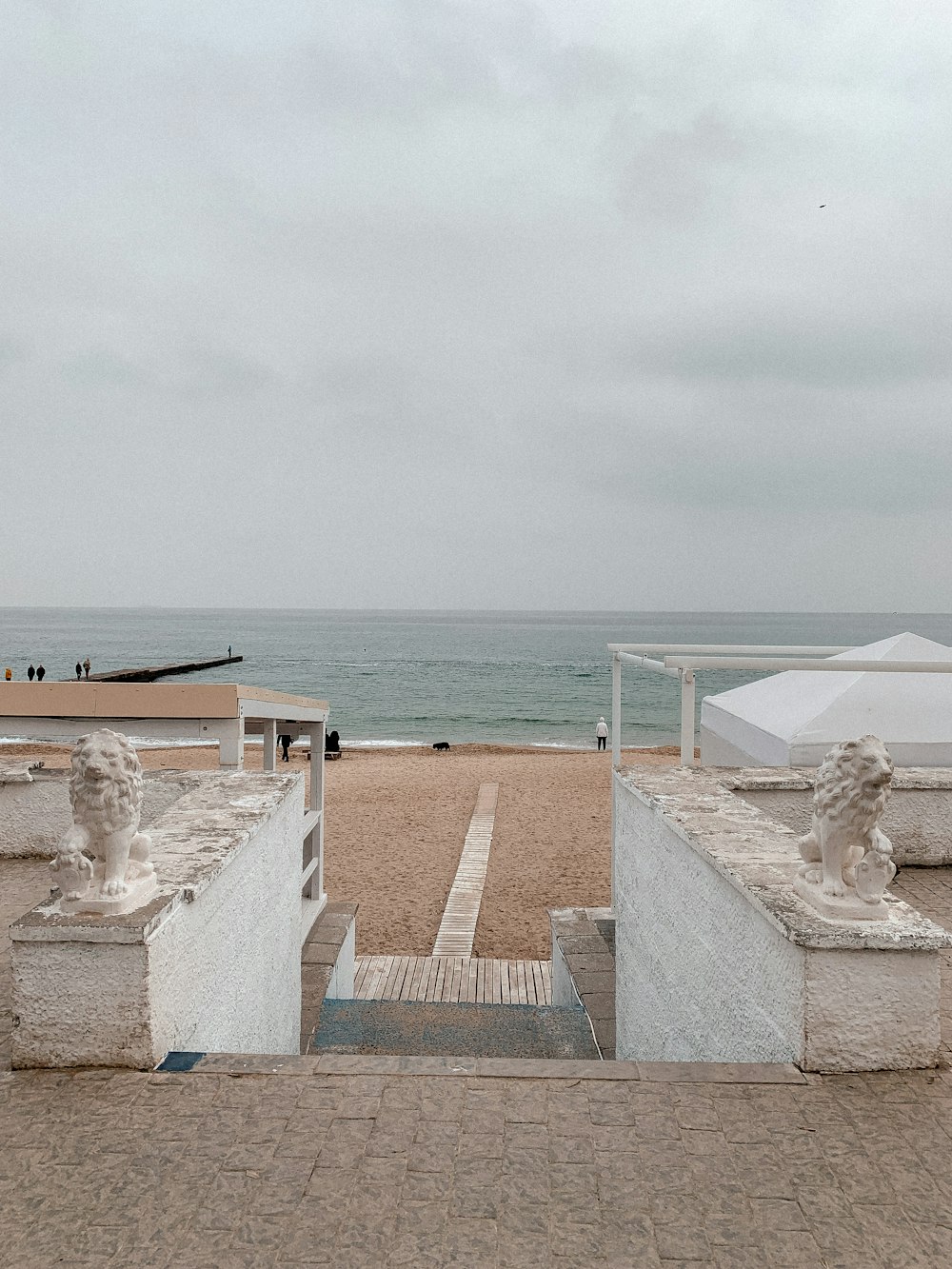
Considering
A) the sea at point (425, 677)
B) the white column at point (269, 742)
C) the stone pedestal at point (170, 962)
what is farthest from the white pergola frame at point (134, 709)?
the white column at point (269, 742)

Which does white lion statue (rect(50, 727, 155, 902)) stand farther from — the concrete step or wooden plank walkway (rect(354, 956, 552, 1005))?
wooden plank walkway (rect(354, 956, 552, 1005))

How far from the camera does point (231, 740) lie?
13.6 feet

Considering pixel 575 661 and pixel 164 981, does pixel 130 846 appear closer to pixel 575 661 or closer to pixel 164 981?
pixel 164 981

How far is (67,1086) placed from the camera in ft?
7.53

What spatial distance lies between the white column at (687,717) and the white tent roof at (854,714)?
233 cm

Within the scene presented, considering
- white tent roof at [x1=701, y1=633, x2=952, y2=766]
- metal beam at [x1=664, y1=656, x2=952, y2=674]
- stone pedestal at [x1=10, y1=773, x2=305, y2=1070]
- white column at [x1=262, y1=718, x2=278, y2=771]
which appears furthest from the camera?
white tent roof at [x1=701, y1=633, x2=952, y2=766]

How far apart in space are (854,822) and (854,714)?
502cm

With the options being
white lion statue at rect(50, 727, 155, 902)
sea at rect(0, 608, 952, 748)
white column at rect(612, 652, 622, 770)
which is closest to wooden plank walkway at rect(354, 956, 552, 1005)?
white column at rect(612, 652, 622, 770)

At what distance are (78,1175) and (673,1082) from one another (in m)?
1.57

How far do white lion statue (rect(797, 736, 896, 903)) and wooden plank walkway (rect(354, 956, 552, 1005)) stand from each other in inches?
147

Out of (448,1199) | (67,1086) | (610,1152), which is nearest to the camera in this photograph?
(448,1199)

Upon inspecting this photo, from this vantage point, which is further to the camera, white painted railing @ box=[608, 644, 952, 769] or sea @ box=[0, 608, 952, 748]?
sea @ box=[0, 608, 952, 748]

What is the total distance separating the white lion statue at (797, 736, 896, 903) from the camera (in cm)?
242

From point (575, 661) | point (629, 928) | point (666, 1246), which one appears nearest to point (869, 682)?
point (629, 928)
